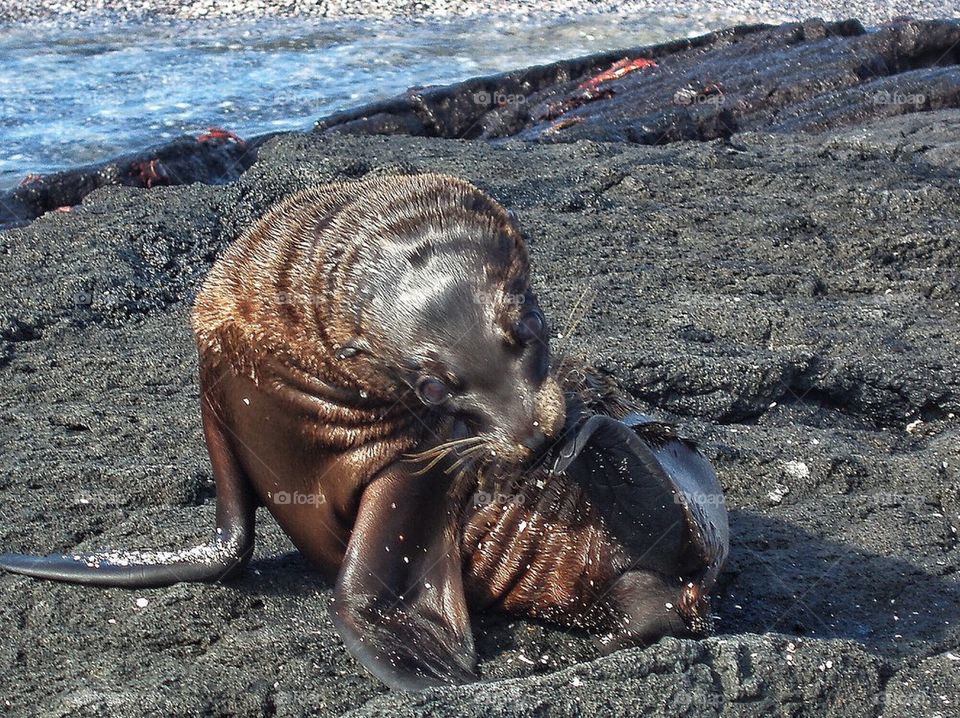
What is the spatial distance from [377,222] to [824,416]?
8.88ft

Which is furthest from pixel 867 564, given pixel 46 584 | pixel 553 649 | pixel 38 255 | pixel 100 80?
pixel 100 80

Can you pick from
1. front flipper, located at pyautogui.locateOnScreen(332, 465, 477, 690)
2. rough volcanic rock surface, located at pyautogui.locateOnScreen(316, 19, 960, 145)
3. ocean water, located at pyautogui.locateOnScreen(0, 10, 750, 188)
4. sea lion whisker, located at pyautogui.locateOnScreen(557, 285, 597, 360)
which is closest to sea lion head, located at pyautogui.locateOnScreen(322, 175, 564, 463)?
front flipper, located at pyautogui.locateOnScreen(332, 465, 477, 690)

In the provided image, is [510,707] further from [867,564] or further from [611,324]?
[611,324]

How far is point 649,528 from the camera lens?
3889 mm

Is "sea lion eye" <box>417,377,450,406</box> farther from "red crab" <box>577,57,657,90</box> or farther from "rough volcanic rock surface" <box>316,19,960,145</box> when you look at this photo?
"red crab" <box>577,57,657,90</box>

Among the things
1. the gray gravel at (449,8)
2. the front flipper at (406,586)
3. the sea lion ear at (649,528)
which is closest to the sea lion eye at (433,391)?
the front flipper at (406,586)

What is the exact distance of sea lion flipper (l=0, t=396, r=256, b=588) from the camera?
402 centimetres

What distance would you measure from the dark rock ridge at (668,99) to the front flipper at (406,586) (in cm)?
797

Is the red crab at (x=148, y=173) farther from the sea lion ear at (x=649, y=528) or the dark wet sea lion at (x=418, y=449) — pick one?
the sea lion ear at (x=649, y=528)

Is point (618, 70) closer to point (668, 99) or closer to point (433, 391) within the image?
point (668, 99)

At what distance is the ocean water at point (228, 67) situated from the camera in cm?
1648

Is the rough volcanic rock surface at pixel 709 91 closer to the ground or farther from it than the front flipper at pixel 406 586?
closer to the ground

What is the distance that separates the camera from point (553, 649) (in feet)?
12.7

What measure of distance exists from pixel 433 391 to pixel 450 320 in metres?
0.18
